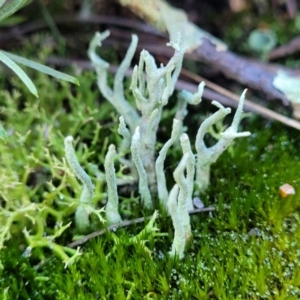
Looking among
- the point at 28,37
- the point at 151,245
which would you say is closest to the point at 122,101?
the point at 151,245

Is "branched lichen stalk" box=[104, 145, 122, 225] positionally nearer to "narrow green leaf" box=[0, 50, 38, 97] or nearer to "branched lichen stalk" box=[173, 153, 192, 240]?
"branched lichen stalk" box=[173, 153, 192, 240]

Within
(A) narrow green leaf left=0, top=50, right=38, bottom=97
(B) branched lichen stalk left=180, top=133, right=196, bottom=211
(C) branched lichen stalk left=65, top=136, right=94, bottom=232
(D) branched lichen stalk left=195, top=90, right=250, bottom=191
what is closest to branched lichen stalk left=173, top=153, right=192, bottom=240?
(B) branched lichen stalk left=180, top=133, right=196, bottom=211

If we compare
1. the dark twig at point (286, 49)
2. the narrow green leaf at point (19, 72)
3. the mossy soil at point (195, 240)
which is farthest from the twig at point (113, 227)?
the dark twig at point (286, 49)

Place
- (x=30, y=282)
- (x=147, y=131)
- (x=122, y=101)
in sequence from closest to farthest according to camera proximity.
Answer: (x=30, y=282)
(x=147, y=131)
(x=122, y=101)

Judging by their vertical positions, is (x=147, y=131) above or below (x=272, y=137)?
below

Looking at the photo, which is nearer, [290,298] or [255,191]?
[290,298]

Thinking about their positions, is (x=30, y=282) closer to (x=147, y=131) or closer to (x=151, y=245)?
(x=151, y=245)

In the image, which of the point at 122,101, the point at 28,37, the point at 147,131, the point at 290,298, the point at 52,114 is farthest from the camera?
the point at 28,37

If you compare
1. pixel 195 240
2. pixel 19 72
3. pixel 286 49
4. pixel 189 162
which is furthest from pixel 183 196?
pixel 286 49
